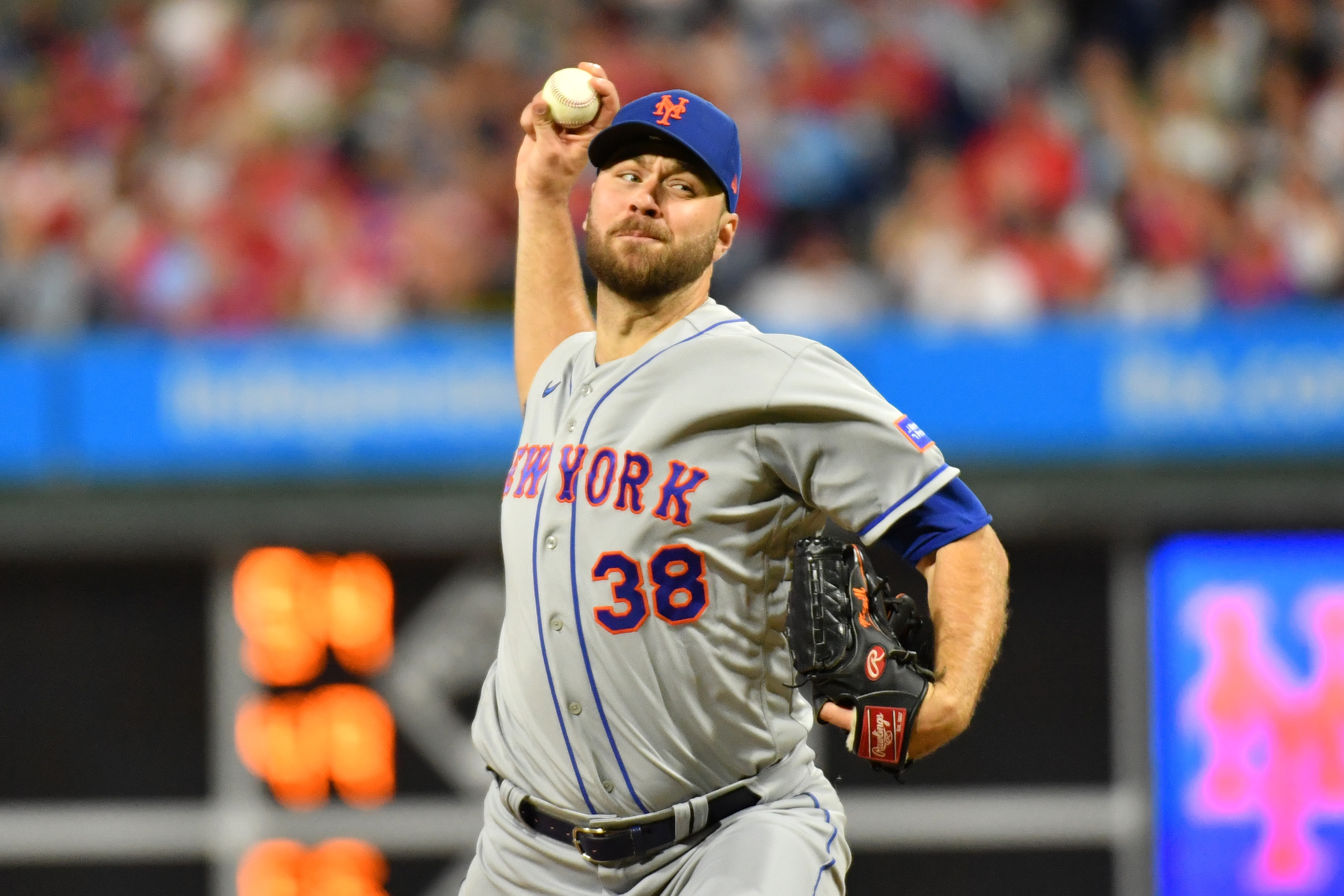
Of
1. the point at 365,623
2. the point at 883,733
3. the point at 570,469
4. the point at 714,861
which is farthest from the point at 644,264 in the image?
the point at 365,623

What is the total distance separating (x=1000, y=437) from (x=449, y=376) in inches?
78.7

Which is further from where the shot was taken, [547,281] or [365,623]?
[365,623]

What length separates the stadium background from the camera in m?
6.15

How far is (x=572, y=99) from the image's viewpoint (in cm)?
335

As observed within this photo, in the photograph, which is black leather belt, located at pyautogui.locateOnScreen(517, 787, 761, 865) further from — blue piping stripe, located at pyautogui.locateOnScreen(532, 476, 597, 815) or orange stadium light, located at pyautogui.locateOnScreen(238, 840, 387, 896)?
orange stadium light, located at pyautogui.locateOnScreen(238, 840, 387, 896)

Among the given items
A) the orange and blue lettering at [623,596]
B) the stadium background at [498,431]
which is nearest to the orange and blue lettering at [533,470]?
the orange and blue lettering at [623,596]

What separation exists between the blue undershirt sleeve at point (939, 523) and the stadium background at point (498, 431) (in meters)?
3.30

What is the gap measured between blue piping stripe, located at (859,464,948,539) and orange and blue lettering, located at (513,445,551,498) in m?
0.58

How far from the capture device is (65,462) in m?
6.41

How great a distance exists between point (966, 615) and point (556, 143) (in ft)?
4.31

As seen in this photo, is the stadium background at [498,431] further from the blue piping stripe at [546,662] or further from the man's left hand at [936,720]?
the man's left hand at [936,720]

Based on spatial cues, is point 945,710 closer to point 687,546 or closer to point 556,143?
point 687,546

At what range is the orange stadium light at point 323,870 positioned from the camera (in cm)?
627

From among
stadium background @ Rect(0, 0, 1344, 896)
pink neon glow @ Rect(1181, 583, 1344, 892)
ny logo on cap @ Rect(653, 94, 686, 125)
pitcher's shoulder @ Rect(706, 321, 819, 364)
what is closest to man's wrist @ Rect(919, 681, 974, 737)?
pitcher's shoulder @ Rect(706, 321, 819, 364)
